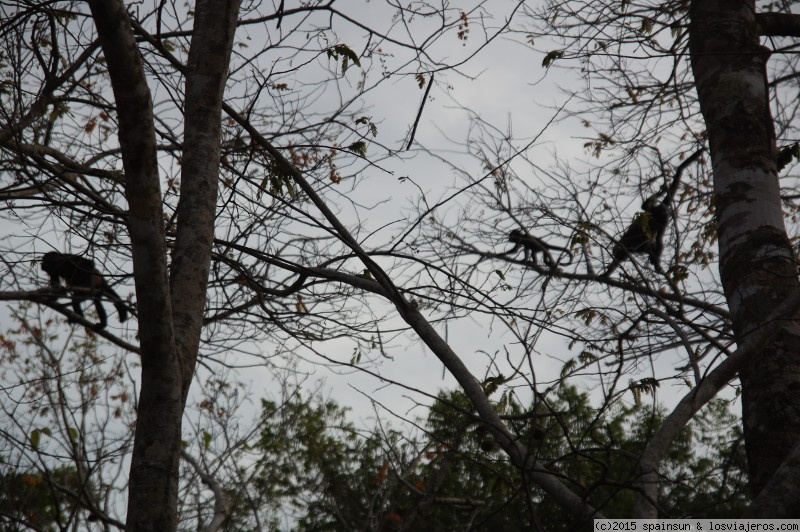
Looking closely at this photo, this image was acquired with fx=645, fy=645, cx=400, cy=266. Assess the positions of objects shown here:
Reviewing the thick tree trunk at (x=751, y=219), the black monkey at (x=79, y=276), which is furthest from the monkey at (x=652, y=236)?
the black monkey at (x=79, y=276)

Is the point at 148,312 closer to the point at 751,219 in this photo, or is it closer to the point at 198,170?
the point at 198,170

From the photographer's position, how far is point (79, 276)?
550cm

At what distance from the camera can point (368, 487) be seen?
18.7 ft

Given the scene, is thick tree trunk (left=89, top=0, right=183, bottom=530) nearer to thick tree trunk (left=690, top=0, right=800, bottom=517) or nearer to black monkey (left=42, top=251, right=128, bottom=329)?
thick tree trunk (left=690, top=0, right=800, bottom=517)

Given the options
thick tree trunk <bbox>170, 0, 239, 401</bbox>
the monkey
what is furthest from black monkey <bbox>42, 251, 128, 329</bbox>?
the monkey

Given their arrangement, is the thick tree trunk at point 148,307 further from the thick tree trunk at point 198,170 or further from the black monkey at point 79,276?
the black monkey at point 79,276

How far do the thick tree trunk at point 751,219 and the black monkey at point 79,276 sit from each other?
3.26m

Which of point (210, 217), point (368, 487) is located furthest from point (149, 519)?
point (368, 487)

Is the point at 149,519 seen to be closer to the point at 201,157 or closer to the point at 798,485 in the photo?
the point at 201,157

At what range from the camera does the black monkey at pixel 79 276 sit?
400 cm

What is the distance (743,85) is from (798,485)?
1823 millimetres

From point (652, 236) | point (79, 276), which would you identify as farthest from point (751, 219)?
point (79, 276)

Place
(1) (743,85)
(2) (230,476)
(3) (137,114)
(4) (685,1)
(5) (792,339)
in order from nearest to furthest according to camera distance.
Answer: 1. (3) (137,114)
2. (5) (792,339)
3. (1) (743,85)
4. (4) (685,1)
5. (2) (230,476)

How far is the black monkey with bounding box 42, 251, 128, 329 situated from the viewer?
4000mm
